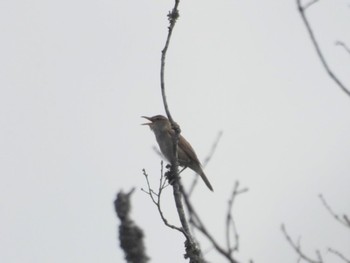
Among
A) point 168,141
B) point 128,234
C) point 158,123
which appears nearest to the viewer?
point 128,234

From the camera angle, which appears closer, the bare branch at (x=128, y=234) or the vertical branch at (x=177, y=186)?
the vertical branch at (x=177, y=186)

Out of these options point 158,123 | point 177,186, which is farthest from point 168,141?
point 177,186

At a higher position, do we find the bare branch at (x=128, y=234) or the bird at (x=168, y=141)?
the bird at (x=168, y=141)

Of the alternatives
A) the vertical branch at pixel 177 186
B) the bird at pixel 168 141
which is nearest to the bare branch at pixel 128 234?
the vertical branch at pixel 177 186

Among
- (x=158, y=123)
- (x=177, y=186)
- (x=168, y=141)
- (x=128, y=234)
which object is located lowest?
(x=128, y=234)

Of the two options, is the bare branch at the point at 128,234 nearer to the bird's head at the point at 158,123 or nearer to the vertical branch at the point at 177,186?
the vertical branch at the point at 177,186

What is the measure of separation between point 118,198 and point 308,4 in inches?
111

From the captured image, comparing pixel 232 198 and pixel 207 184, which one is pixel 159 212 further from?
pixel 207 184

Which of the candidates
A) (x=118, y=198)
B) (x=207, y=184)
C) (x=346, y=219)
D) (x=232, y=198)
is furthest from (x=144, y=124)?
(x=232, y=198)

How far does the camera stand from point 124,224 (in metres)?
6.66

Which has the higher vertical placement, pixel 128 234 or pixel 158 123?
pixel 158 123

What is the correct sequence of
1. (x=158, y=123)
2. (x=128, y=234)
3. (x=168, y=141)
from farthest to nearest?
(x=158, y=123), (x=168, y=141), (x=128, y=234)

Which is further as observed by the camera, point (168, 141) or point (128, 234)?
point (168, 141)

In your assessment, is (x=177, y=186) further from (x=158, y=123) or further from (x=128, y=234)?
(x=158, y=123)
